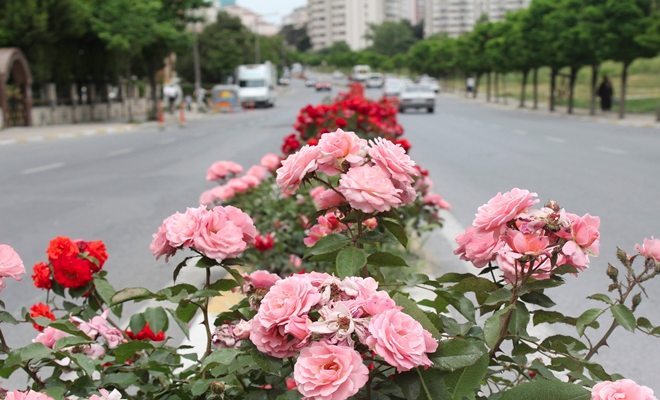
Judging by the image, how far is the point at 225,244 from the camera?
228 centimetres

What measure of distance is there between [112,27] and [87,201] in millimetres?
26765

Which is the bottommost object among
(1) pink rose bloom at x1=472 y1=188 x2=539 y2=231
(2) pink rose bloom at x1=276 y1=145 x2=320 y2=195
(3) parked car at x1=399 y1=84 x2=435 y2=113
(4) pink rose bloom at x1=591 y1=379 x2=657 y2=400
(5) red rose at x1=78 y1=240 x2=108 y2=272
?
(3) parked car at x1=399 y1=84 x2=435 y2=113

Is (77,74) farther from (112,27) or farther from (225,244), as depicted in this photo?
(225,244)

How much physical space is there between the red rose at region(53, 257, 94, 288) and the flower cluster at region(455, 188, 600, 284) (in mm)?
1460

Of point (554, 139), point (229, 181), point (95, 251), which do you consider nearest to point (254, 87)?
point (554, 139)

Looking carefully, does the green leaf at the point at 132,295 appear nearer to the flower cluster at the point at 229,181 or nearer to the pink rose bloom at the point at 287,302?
the pink rose bloom at the point at 287,302

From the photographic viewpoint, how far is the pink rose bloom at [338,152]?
7.47 ft

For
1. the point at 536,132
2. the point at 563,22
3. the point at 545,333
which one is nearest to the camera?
the point at 545,333

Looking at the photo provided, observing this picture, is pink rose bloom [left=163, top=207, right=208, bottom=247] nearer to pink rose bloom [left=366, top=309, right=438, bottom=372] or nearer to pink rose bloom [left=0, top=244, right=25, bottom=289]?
pink rose bloom [left=0, top=244, right=25, bottom=289]

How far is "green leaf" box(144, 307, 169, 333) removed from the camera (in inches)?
110

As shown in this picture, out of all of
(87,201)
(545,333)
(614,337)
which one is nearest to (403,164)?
(545,333)

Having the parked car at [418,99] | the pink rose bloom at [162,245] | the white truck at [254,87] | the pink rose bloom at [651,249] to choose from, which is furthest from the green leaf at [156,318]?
the white truck at [254,87]

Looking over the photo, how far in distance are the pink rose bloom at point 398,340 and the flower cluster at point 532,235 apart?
431 millimetres

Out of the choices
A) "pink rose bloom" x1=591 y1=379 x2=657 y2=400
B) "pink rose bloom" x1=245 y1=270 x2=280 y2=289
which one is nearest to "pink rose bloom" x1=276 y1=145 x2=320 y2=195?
"pink rose bloom" x1=245 y1=270 x2=280 y2=289
